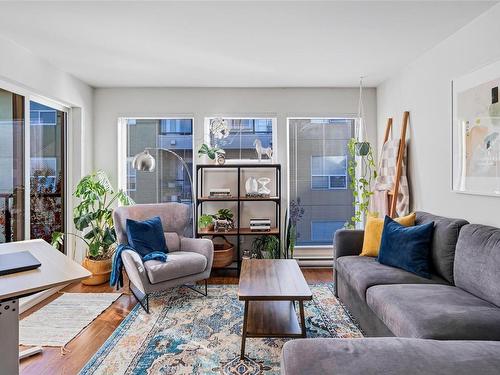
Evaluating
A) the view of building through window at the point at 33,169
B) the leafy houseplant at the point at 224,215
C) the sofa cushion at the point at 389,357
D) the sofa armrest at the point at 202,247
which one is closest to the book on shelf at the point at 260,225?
the leafy houseplant at the point at 224,215

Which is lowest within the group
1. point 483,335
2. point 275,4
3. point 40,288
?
point 483,335

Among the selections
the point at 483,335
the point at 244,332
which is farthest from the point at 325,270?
the point at 483,335

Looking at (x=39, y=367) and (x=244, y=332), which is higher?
(x=244, y=332)

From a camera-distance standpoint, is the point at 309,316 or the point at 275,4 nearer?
the point at 275,4

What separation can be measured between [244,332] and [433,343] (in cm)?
117

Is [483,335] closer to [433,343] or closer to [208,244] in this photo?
[433,343]

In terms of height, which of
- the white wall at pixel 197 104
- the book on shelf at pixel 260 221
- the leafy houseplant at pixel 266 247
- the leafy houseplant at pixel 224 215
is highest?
the white wall at pixel 197 104

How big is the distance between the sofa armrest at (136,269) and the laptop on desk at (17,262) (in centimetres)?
124

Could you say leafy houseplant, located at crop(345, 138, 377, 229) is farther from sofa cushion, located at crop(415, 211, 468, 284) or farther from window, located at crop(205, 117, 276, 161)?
sofa cushion, located at crop(415, 211, 468, 284)

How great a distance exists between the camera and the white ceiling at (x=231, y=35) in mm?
2301

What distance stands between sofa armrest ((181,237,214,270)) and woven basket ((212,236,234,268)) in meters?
0.50

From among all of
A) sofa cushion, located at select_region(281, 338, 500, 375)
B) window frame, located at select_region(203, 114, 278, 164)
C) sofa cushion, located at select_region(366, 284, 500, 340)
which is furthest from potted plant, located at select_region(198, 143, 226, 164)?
sofa cushion, located at select_region(281, 338, 500, 375)

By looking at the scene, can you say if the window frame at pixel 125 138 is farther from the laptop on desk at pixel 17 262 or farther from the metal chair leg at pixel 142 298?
the laptop on desk at pixel 17 262

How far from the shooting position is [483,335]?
1.67 meters
